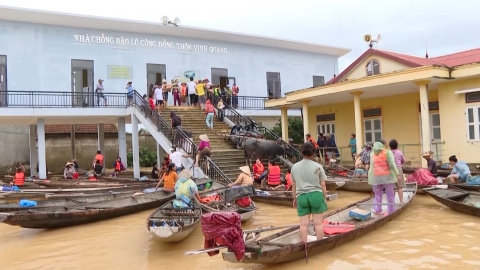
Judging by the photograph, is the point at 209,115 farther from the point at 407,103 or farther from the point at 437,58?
the point at 437,58

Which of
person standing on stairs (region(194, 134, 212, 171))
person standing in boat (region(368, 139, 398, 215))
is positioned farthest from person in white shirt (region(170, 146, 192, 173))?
person standing in boat (region(368, 139, 398, 215))

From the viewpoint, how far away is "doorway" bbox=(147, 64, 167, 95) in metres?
23.0

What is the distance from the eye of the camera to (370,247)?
747 cm

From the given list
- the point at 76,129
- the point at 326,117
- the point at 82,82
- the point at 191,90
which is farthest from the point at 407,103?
the point at 76,129

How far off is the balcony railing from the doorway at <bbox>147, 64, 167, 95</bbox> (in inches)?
77.2

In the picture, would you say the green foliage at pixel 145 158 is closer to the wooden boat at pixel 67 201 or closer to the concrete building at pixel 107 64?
the concrete building at pixel 107 64

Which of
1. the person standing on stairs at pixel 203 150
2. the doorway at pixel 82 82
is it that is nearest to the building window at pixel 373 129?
the person standing on stairs at pixel 203 150

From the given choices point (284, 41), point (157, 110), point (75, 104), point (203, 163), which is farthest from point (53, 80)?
point (284, 41)

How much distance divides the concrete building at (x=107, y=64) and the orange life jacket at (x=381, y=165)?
9.67 meters

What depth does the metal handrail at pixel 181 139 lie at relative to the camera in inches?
574

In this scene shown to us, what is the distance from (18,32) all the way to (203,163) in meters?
11.5

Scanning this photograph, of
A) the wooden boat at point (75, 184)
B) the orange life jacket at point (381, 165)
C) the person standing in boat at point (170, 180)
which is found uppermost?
the orange life jacket at point (381, 165)

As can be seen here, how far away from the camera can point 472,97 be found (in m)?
14.8

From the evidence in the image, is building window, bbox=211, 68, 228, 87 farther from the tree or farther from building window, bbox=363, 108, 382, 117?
building window, bbox=363, 108, 382, 117
